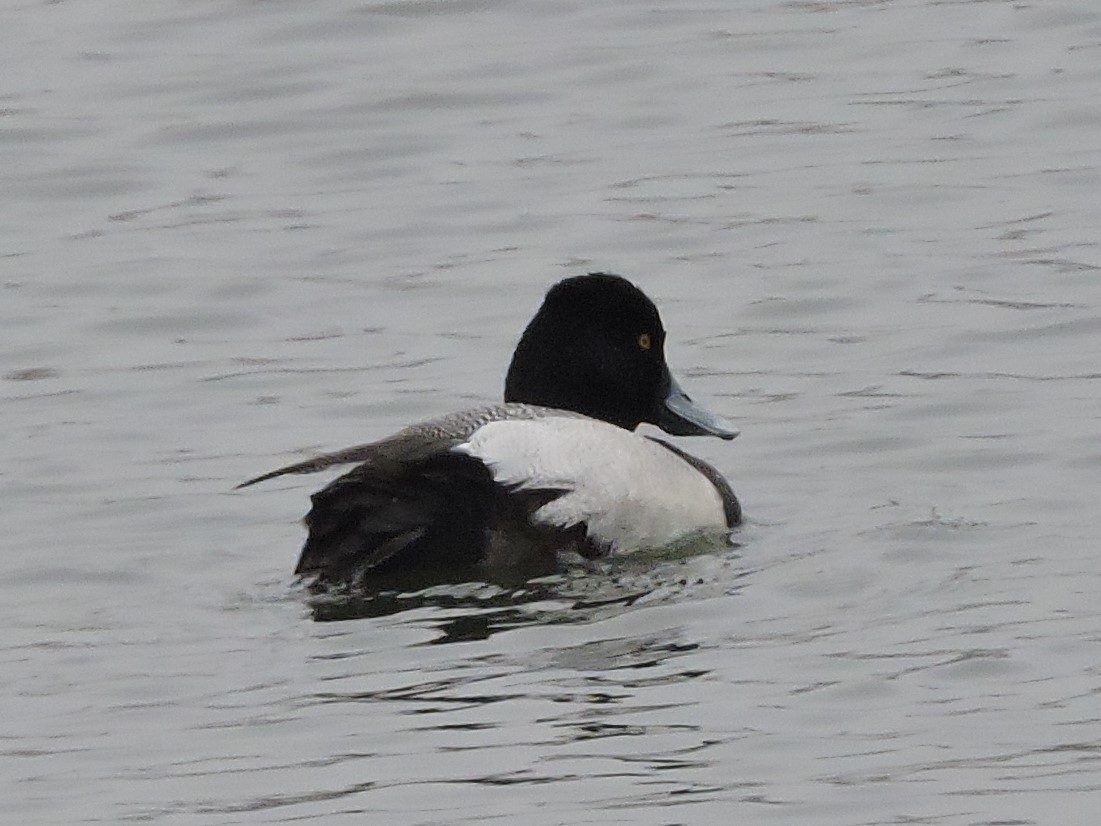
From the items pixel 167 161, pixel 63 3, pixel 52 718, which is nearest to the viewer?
pixel 52 718

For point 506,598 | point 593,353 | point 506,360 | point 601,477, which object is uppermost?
point 593,353

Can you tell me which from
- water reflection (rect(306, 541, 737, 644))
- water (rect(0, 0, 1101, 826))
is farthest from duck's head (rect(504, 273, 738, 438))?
water reflection (rect(306, 541, 737, 644))

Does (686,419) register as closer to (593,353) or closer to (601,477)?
(593,353)

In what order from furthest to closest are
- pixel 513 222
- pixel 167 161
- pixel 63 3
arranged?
pixel 63 3 → pixel 167 161 → pixel 513 222

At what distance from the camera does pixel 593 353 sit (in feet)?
31.3

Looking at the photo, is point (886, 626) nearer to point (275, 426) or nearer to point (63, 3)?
point (275, 426)

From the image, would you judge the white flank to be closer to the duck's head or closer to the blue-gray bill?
the duck's head

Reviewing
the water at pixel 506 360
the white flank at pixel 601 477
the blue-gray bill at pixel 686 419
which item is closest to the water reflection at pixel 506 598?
the water at pixel 506 360

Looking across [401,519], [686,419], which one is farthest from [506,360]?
[401,519]

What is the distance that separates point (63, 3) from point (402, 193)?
438cm

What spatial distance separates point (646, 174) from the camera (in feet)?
46.4

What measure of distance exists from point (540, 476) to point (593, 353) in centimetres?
102

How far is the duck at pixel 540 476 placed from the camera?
8367 millimetres

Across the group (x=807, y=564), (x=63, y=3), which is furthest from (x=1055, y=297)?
(x=63, y=3)
